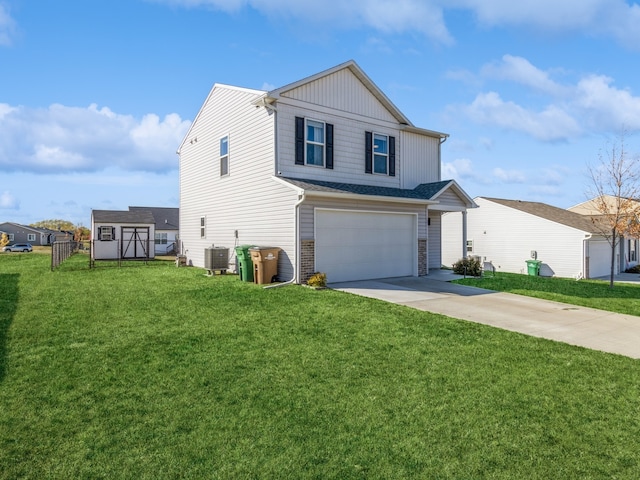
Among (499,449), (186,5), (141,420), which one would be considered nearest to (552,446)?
(499,449)

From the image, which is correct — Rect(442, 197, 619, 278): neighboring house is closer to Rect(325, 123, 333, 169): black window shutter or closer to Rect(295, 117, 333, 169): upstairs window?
Rect(325, 123, 333, 169): black window shutter

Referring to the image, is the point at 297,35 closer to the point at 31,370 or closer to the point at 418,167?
the point at 418,167

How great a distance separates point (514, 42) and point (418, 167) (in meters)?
5.78

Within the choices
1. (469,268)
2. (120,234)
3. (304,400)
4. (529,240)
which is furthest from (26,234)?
(304,400)

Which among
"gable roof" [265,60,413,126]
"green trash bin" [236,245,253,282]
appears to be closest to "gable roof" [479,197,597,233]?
"gable roof" [265,60,413,126]

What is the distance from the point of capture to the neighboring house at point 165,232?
37.2m

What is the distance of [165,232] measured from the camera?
3872cm

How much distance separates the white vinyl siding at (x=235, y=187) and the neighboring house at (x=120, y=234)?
901 centimetres

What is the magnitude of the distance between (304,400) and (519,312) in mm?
6748

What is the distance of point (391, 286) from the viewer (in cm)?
1230

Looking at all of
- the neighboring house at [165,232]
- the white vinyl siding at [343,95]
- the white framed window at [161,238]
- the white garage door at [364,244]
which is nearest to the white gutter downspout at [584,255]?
the white garage door at [364,244]

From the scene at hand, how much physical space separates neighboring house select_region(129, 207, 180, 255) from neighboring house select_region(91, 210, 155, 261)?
7138mm

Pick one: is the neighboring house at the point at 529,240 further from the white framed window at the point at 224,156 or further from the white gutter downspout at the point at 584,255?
the white framed window at the point at 224,156

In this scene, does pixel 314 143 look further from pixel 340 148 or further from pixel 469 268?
pixel 469 268
